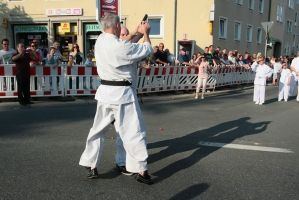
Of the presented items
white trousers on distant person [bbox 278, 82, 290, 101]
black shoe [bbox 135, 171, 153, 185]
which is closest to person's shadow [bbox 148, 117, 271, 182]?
black shoe [bbox 135, 171, 153, 185]

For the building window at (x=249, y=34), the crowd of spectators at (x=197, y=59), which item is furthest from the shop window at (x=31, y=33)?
the building window at (x=249, y=34)

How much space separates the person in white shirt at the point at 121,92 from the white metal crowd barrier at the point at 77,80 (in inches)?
285

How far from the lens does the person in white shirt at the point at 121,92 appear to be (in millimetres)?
3436

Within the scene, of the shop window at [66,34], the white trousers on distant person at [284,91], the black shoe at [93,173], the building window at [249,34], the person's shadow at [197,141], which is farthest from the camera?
the building window at [249,34]

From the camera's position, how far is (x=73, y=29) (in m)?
22.3

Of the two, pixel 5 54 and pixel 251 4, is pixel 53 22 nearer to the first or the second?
pixel 5 54

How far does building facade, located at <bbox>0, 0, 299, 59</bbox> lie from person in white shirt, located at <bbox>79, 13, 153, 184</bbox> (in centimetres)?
1692

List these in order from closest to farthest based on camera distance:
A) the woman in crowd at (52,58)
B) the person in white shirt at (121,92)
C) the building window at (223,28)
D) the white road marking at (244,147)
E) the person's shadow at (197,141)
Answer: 1. the person in white shirt at (121,92)
2. the person's shadow at (197,141)
3. the white road marking at (244,147)
4. the woman in crowd at (52,58)
5. the building window at (223,28)

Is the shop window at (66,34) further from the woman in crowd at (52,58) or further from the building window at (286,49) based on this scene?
the building window at (286,49)

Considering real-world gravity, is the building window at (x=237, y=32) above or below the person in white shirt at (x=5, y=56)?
above

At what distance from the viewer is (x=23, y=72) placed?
9445mm

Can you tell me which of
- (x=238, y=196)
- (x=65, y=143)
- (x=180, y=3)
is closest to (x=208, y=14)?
(x=180, y=3)

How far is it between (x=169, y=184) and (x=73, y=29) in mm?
20438

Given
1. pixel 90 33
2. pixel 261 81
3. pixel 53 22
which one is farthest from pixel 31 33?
pixel 261 81
